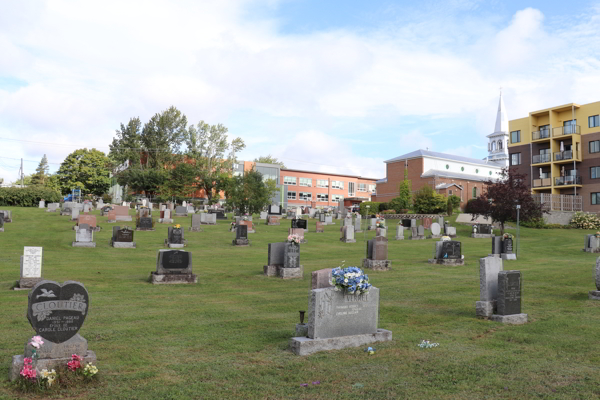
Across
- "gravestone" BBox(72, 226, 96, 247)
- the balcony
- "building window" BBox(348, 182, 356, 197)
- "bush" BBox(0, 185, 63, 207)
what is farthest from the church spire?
"gravestone" BBox(72, 226, 96, 247)

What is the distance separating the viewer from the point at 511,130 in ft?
182

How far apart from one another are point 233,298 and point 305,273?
5422mm

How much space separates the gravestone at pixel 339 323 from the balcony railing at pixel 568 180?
4852 centimetres

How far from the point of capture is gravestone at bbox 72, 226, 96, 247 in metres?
23.8

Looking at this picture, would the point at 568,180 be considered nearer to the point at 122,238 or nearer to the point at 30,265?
the point at 122,238

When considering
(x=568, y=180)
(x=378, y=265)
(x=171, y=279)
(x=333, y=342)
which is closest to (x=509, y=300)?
(x=333, y=342)

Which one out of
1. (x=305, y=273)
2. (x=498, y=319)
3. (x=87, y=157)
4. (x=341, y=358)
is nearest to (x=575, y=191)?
(x=305, y=273)

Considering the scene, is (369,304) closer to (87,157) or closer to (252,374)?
(252,374)

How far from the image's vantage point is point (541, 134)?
51.8 metres

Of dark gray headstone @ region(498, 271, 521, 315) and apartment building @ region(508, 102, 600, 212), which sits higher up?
apartment building @ region(508, 102, 600, 212)

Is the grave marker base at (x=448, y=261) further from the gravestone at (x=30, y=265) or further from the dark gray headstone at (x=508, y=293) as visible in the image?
the gravestone at (x=30, y=265)

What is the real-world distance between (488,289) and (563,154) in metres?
46.4

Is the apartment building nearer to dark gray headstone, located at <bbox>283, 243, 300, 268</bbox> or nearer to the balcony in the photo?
the balcony

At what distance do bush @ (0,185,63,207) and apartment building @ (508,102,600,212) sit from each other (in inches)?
2081
